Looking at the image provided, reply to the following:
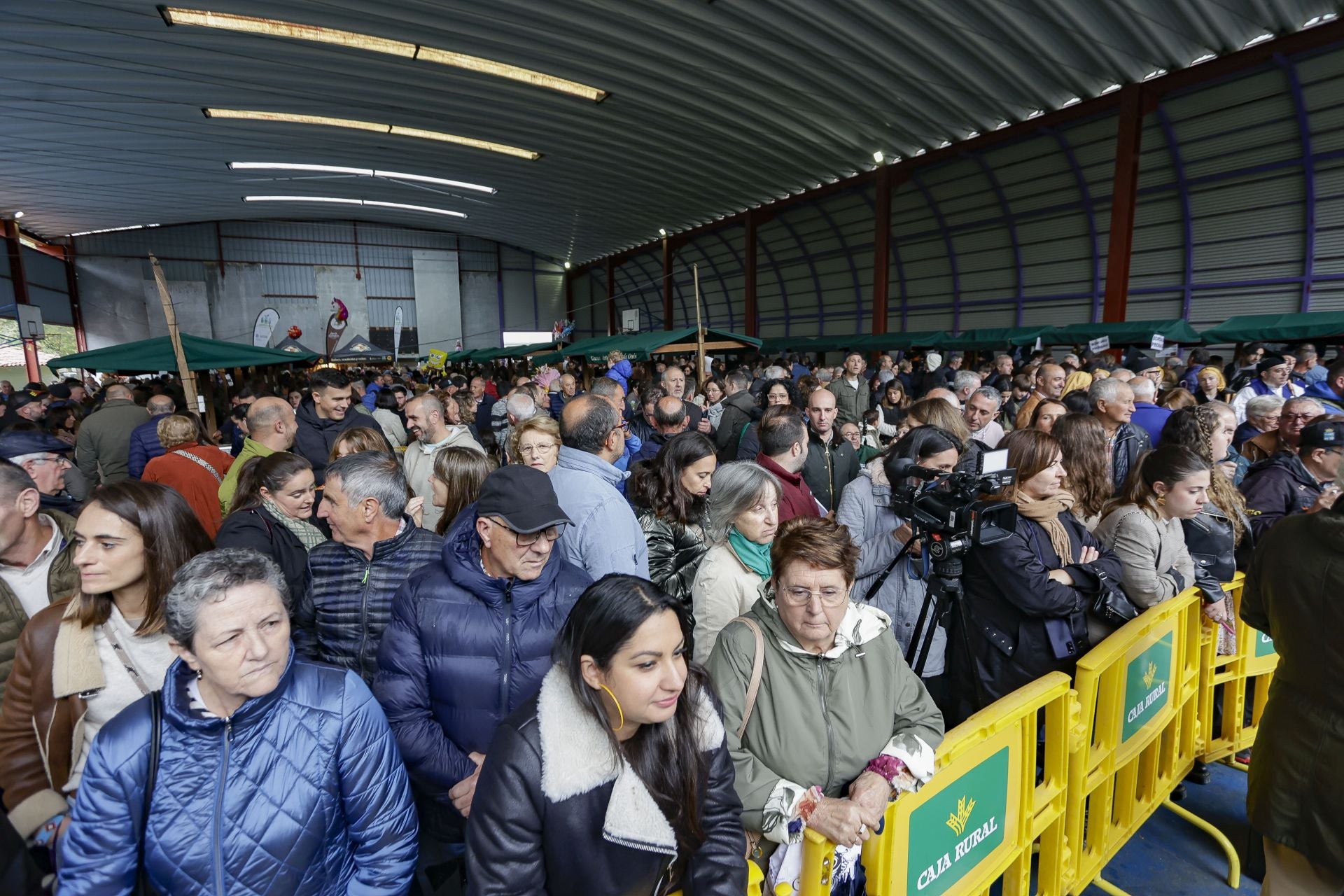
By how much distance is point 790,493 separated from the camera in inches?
134

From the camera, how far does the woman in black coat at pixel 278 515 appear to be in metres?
2.65

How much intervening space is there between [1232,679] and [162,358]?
1083 cm

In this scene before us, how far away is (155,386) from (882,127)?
1456 cm

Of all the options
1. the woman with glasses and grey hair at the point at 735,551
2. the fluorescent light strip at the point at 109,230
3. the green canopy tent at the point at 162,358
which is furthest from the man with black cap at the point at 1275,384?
the fluorescent light strip at the point at 109,230

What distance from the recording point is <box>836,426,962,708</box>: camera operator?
9.58 ft

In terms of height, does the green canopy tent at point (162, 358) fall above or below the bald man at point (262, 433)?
above

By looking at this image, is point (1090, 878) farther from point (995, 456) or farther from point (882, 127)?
point (882, 127)

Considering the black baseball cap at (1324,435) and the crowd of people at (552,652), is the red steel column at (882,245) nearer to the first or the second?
the black baseball cap at (1324,435)

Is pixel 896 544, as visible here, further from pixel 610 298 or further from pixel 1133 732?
pixel 610 298

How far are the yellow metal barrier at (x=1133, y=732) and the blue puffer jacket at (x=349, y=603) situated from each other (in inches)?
99.7

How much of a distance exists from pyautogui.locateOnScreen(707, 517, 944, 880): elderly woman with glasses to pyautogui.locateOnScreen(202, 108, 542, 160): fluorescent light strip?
56.4 feet

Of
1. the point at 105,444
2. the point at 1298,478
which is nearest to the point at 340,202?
the point at 105,444

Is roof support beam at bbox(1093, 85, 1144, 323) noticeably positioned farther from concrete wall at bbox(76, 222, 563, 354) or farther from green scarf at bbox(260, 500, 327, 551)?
concrete wall at bbox(76, 222, 563, 354)

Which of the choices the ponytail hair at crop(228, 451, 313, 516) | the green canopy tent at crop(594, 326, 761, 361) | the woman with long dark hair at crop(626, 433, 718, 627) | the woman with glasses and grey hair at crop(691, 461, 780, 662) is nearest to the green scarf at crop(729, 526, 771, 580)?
the woman with glasses and grey hair at crop(691, 461, 780, 662)
